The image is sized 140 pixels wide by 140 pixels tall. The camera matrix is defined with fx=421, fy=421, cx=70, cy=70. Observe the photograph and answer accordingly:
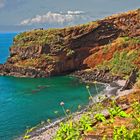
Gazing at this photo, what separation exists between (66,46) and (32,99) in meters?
39.9

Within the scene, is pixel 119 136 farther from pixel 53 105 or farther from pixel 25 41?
pixel 25 41

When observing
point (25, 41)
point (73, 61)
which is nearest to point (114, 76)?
point (73, 61)

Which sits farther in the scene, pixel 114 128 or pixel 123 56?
pixel 123 56

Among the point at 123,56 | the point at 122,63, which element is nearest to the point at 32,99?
the point at 122,63

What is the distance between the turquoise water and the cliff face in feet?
18.0

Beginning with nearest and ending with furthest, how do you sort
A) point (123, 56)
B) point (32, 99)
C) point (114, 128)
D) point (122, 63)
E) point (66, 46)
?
point (114, 128) → point (32, 99) → point (122, 63) → point (123, 56) → point (66, 46)

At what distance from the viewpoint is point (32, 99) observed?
4008 inches

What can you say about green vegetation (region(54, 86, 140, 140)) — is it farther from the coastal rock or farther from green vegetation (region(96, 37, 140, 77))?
green vegetation (region(96, 37, 140, 77))

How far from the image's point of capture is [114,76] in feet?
400

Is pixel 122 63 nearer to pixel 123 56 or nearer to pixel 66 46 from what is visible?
pixel 123 56

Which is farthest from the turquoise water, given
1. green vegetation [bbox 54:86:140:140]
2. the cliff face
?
green vegetation [bbox 54:86:140:140]

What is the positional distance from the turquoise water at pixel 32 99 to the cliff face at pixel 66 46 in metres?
5.50

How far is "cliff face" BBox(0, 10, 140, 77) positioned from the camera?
137 metres

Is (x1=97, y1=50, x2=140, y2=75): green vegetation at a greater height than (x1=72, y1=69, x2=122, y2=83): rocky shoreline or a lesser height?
greater
